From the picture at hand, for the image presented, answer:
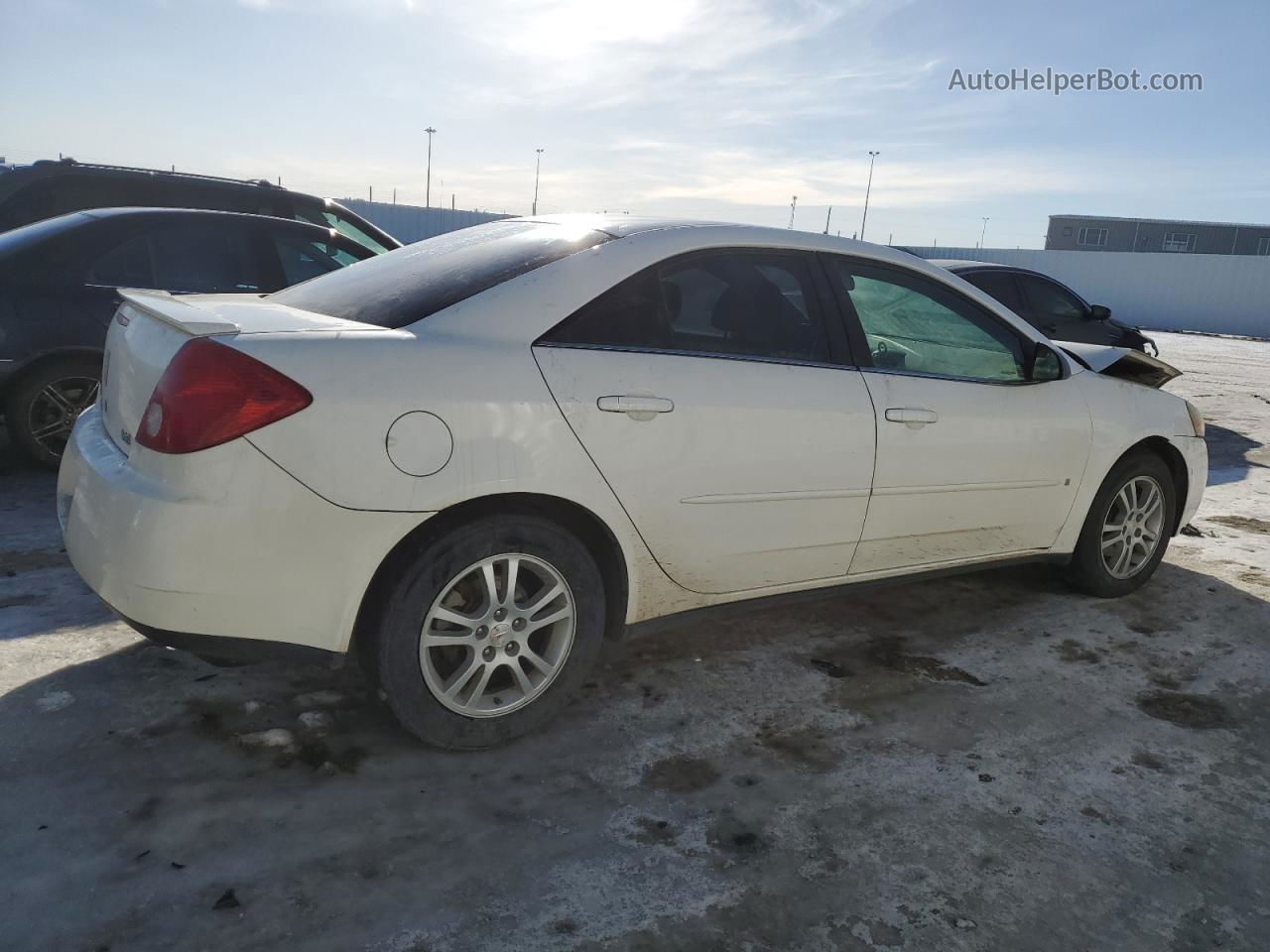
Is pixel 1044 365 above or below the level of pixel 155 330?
above

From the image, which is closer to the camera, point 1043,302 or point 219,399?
point 219,399

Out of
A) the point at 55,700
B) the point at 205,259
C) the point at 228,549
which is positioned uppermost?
the point at 205,259

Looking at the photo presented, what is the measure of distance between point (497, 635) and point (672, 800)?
2.24 ft

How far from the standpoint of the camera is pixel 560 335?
109 inches

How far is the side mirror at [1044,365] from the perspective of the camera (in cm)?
392

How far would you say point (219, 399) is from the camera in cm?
235

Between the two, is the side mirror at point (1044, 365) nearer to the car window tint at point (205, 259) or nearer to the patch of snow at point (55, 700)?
the patch of snow at point (55, 700)

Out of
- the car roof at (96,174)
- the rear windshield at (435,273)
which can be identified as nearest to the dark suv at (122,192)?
the car roof at (96,174)

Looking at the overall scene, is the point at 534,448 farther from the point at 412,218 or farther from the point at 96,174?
the point at 412,218

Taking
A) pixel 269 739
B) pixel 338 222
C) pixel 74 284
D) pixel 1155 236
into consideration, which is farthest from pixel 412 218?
pixel 1155 236

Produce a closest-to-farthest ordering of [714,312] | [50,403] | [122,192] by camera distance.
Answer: [714,312], [50,403], [122,192]

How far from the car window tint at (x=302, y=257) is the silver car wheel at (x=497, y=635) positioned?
395 cm

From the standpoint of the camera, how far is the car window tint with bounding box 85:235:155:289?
213 inches

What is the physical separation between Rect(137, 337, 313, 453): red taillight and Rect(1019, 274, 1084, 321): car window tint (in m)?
8.15
